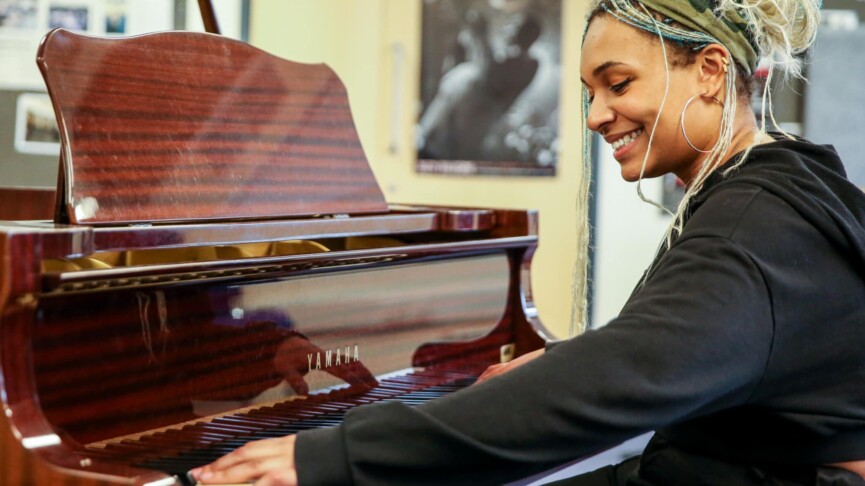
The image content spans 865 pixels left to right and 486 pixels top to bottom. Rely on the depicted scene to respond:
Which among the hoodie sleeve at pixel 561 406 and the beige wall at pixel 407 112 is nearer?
the hoodie sleeve at pixel 561 406

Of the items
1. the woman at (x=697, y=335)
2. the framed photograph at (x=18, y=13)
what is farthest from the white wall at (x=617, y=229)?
the woman at (x=697, y=335)

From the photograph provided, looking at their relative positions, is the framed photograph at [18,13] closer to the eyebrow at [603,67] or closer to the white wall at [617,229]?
the white wall at [617,229]

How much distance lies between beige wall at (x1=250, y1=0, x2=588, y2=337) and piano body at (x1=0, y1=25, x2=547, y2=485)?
3.02 m

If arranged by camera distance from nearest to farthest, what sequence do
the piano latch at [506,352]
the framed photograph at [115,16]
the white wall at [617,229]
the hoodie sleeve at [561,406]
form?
the hoodie sleeve at [561,406] < the piano latch at [506,352] < the framed photograph at [115,16] < the white wall at [617,229]

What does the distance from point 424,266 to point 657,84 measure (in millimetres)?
548

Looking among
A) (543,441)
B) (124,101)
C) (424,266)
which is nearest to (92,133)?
(124,101)

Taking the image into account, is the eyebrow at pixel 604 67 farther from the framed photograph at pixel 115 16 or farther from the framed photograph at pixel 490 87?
the framed photograph at pixel 490 87

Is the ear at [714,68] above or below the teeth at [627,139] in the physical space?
above

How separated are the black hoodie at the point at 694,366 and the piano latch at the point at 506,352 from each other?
694 millimetres

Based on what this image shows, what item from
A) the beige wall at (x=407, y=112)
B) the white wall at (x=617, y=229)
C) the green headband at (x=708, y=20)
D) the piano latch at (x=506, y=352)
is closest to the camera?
the green headband at (x=708, y=20)

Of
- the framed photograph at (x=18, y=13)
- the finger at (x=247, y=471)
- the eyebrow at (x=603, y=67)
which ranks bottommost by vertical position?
the finger at (x=247, y=471)

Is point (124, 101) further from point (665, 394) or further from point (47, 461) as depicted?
point (665, 394)

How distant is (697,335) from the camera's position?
0.94 metres

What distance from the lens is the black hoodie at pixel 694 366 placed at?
0.94 meters
